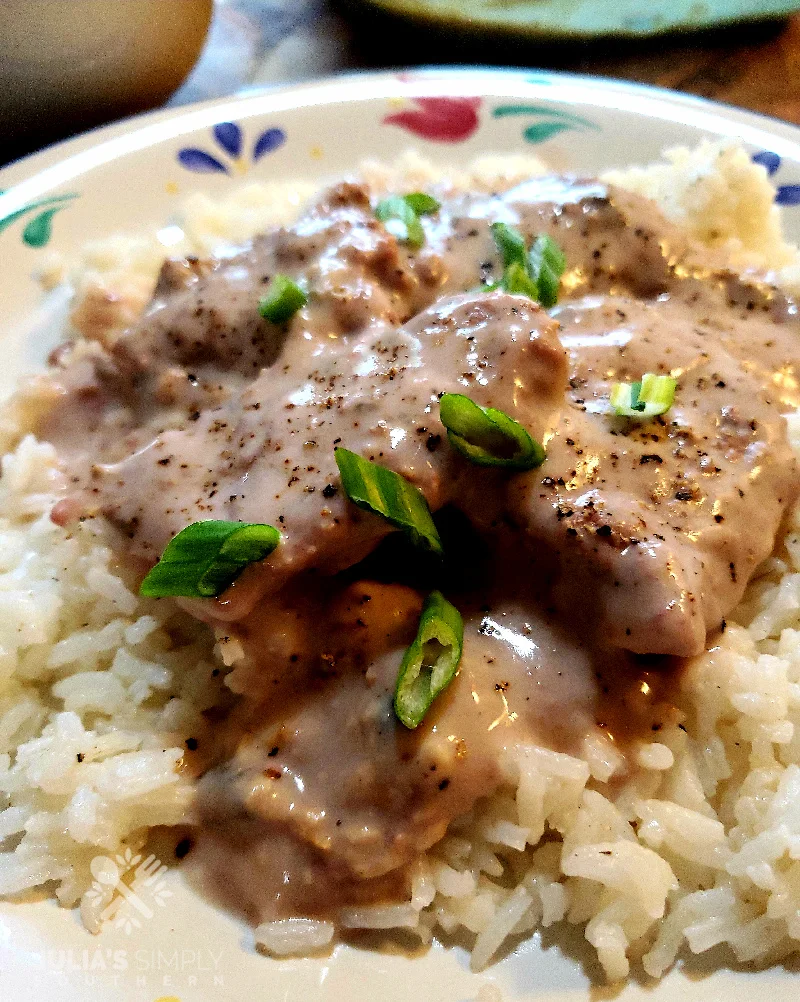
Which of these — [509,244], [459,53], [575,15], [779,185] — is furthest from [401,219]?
[575,15]

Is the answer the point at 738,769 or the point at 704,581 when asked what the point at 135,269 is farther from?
the point at 738,769

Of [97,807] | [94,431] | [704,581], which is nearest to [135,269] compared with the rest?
[94,431]

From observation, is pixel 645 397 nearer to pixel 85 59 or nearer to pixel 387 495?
pixel 387 495

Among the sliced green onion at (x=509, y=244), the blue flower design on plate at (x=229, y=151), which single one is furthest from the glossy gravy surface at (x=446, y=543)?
the blue flower design on plate at (x=229, y=151)

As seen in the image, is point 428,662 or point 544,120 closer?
point 428,662
